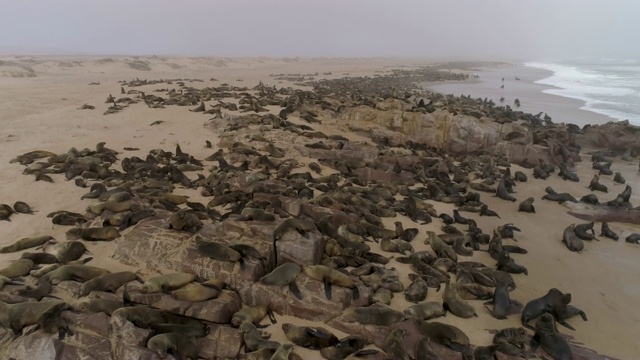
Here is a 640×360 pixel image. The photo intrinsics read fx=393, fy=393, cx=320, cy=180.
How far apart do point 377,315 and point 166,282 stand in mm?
3418

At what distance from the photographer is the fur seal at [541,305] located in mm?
6719

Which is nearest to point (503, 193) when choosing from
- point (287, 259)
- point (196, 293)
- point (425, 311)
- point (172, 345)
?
point (425, 311)

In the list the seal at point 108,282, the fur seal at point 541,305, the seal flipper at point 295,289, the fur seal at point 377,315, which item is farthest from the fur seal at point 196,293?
the fur seal at point 541,305

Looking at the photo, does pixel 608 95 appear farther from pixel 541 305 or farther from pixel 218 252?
pixel 218 252

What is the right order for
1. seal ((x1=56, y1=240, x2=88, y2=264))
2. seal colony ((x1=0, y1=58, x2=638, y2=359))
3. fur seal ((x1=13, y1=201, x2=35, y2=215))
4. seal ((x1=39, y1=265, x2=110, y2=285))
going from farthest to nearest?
1. fur seal ((x1=13, y1=201, x2=35, y2=215))
2. seal ((x1=56, y1=240, x2=88, y2=264))
3. seal ((x1=39, y1=265, x2=110, y2=285))
4. seal colony ((x1=0, y1=58, x2=638, y2=359))

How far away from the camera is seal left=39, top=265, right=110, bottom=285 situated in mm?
6391

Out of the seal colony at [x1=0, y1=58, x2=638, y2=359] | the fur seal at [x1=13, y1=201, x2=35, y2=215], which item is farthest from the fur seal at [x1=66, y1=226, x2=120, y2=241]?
the fur seal at [x1=13, y1=201, x2=35, y2=215]

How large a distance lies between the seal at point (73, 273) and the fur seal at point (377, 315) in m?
4.36

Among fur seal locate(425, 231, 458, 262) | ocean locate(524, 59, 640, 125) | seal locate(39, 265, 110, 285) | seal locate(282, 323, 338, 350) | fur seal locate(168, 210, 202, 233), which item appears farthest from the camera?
ocean locate(524, 59, 640, 125)

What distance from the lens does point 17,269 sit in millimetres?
6652

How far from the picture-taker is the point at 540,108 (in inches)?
1235

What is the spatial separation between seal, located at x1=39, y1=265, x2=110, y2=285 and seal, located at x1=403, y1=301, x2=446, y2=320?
206 inches

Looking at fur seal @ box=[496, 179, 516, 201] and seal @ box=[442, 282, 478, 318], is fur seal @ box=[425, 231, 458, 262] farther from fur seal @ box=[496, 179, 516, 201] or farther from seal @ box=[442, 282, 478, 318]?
fur seal @ box=[496, 179, 516, 201]

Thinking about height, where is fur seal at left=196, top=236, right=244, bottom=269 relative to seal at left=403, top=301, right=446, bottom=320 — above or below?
above
